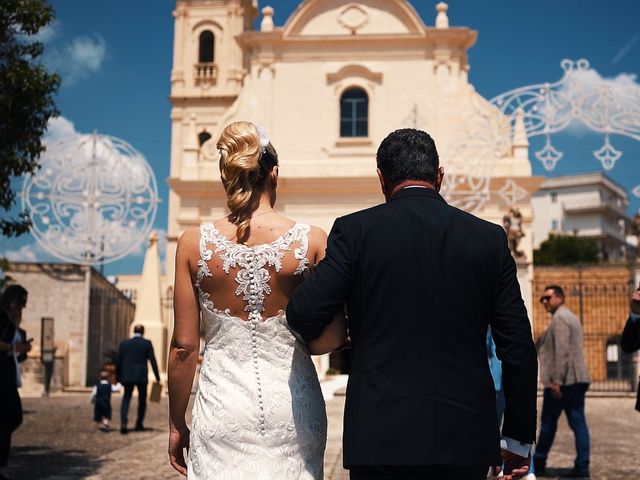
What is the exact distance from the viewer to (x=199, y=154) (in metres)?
30.9

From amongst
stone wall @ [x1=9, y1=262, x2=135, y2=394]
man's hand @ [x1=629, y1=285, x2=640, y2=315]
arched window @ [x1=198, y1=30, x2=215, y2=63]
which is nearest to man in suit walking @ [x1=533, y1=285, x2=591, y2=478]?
man's hand @ [x1=629, y1=285, x2=640, y2=315]

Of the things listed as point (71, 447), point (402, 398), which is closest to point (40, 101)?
point (71, 447)

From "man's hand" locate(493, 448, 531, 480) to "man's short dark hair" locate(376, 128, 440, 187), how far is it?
39.0 inches

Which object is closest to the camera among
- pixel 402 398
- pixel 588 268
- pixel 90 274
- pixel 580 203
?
pixel 402 398

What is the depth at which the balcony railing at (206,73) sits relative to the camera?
36906mm

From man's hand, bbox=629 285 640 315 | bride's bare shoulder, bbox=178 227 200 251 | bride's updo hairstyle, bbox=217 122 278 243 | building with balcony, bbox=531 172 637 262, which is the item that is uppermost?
building with balcony, bbox=531 172 637 262

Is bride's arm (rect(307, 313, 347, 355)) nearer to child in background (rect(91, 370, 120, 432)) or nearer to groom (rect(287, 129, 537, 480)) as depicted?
groom (rect(287, 129, 537, 480))

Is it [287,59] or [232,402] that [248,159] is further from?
[287,59]

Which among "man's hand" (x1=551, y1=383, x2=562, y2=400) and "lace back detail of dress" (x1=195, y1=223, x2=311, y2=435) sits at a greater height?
"lace back detail of dress" (x1=195, y1=223, x2=311, y2=435)

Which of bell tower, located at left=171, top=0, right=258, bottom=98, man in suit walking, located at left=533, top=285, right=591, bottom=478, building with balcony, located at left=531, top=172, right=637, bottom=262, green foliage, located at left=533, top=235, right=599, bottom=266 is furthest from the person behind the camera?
building with balcony, located at left=531, top=172, right=637, bottom=262

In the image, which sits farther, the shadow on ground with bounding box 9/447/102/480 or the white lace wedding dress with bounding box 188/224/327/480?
the shadow on ground with bounding box 9/447/102/480

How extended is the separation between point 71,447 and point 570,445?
6169mm

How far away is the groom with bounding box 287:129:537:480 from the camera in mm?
2717

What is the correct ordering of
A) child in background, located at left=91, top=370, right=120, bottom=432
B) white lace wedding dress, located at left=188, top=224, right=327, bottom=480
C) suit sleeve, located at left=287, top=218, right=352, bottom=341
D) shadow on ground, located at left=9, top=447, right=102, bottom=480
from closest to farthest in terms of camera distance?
suit sleeve, located at left=287, top=218, right=352, bottom=341 < white lace wedding dress, located at left=188, top=224, right=327, bottom=480 < shadow on ground, located at left=9, top=447, right=102, bottom=480 < child in background, located at left=91, top=370, right=120, bottom=432
